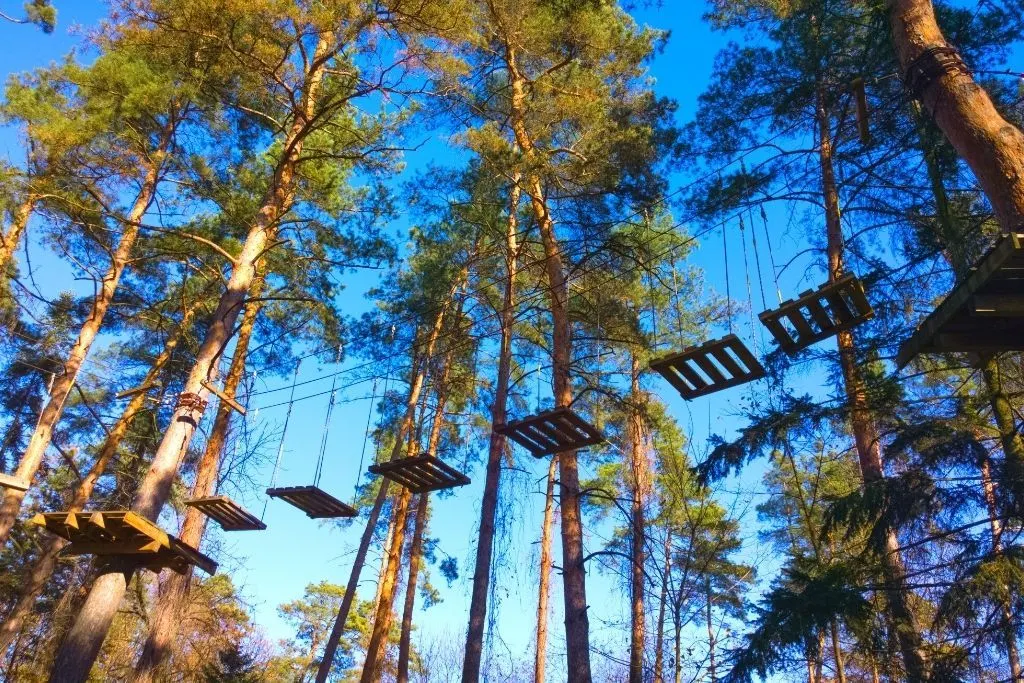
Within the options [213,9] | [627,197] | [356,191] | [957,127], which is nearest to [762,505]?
[627,197]

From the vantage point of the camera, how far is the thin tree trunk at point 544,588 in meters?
15.3

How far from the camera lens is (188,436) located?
27.0 feet

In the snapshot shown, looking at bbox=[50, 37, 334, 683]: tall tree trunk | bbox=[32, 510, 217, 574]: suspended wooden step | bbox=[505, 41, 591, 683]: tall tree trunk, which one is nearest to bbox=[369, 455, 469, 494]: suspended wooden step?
bbox=[505, 41, 591, 683]: tall tree trunk

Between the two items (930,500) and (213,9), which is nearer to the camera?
(930,500)

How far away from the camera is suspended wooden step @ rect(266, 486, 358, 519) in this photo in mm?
7645

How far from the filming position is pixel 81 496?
473 inches

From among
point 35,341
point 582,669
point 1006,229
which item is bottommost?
point 582,669

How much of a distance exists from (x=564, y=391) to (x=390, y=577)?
5179mm

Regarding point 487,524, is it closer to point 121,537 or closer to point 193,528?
point 121,537

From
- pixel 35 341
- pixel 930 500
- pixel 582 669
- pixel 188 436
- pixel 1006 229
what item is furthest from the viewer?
pixel 35 341

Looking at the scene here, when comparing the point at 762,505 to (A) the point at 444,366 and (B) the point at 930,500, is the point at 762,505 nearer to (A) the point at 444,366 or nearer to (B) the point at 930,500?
(A) the point at 444,366

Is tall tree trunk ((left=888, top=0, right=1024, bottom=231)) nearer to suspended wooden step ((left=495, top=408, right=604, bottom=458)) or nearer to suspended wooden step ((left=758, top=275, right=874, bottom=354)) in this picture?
suspended wooden step ((left=758, top=275, right=874, bottom=354))

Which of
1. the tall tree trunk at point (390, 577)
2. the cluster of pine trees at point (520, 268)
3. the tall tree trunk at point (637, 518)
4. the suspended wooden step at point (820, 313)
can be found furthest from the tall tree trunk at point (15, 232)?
the suspended wooden step at point (820, 313)

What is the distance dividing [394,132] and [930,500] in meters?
8.34
